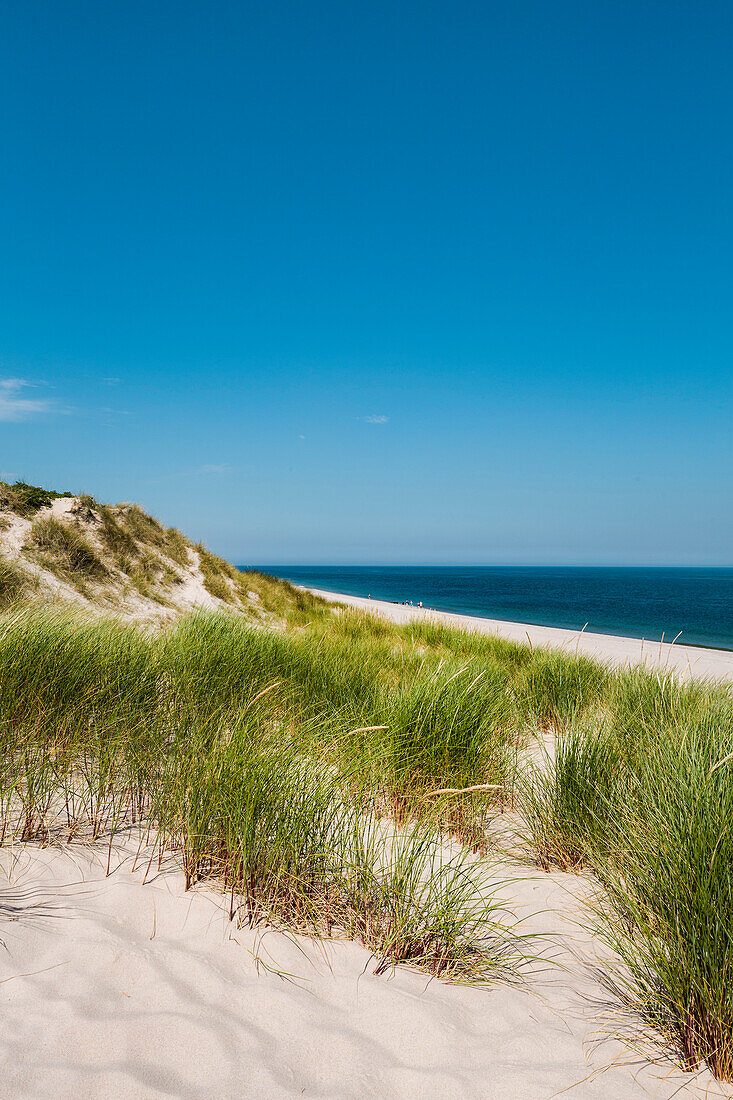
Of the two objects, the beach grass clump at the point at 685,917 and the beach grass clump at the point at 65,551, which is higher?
the beach grass clump at the point at 65,551

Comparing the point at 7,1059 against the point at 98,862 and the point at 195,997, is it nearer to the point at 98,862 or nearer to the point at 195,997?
the point at 195,997

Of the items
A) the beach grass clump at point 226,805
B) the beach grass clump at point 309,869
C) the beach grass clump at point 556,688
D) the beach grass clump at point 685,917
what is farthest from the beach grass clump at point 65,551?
the beach grass clump at point 685,917

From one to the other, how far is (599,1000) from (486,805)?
4.39 feet

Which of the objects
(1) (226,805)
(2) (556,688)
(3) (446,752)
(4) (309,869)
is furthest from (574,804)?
(2) (556,688)

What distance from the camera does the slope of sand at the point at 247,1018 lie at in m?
1.62

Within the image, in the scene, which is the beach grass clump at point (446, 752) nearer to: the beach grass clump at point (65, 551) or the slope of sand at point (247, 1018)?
the slope of sand at point (247, 1018)

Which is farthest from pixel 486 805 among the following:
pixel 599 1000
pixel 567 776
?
pixel 599 1000

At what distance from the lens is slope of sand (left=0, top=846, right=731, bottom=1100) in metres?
1.62

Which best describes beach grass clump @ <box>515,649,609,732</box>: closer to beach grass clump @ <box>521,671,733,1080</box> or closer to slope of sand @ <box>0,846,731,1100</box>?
beach grass clump @ <box>521,671,733,1080</box>

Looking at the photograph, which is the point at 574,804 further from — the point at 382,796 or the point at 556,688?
the point at 556,688

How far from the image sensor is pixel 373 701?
4590 millimetres

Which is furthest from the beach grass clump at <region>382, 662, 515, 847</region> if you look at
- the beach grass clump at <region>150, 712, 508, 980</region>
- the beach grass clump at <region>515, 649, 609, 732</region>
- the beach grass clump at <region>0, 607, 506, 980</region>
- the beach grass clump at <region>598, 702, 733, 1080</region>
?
the beach grass clump at <region>515, 649, 609, 732</region>

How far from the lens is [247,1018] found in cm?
184

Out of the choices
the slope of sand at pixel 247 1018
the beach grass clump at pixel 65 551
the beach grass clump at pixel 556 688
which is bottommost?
the slope of sand at pixel 247 1018
